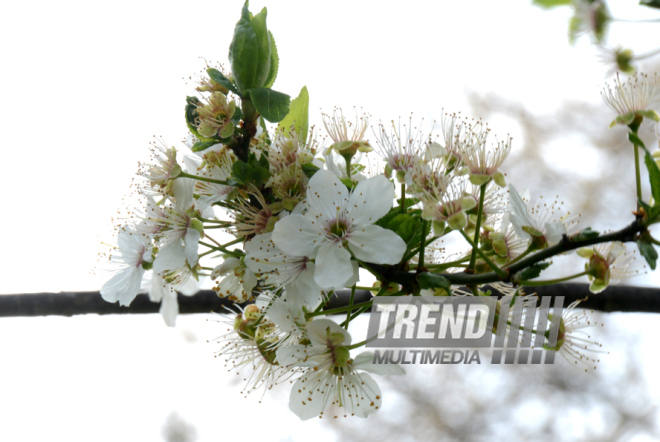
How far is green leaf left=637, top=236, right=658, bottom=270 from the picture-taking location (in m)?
0.40

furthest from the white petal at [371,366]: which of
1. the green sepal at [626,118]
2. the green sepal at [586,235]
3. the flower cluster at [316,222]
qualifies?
the green sepal at [626,118]

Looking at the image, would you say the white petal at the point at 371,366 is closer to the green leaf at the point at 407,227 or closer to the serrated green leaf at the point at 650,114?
the green leaf at the point at 407,227

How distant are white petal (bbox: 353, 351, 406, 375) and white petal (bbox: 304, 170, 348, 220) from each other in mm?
168

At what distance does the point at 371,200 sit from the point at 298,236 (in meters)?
0.08

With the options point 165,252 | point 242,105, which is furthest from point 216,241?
point 242,105

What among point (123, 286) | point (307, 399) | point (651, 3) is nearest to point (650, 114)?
point (651, 3)

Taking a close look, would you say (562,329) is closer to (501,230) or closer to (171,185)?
(501,230)

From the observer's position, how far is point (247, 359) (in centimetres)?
67

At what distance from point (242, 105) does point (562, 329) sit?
447 millimetres

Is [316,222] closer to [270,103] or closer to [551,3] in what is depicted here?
[270,103]

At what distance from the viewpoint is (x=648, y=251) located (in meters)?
0.40

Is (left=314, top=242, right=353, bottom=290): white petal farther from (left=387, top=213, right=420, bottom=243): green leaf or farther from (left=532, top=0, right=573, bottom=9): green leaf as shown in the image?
(left=532, top=0, right=573, bottom=9): green leaf

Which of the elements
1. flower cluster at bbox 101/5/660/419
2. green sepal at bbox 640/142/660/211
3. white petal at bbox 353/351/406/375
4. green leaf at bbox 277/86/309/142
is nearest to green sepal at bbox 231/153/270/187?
flower cluster at bbox 101/5/660/419

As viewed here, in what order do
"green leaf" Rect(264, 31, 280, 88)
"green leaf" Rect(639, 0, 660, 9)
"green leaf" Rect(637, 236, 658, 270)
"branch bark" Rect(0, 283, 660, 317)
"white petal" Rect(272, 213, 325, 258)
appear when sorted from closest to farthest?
1. "green leaf" Rect(639, 0, 660, 9)
2. "green leaf" Rect(637, 236, 658, 270)
3. "white petal" Rect(272, 213, 325, 258)
4. "green leaf" Rect(264, 31, 280, 88)
5. "branch bark" Rect(0, 283, 660, 317)
